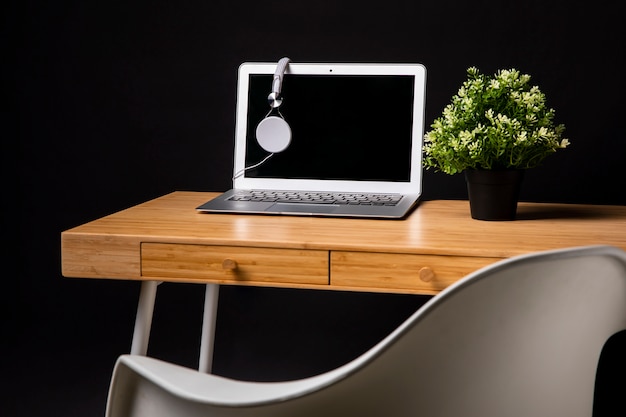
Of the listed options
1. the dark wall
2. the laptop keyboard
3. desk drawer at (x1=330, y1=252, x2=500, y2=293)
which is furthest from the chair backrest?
the dark wall

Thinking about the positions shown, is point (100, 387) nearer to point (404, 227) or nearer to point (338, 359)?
point (338, 359)

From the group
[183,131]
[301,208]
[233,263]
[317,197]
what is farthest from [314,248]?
[183,131]

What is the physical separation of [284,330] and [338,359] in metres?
0.17

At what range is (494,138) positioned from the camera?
1.54 m

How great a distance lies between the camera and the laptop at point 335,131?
1.83m

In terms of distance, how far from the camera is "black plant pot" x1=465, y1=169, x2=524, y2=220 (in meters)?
1.58

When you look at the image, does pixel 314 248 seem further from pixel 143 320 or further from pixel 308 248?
pixel 143 320

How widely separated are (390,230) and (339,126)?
1.41 feet

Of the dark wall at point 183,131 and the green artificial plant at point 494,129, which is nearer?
the green artificial plant at point 494,129

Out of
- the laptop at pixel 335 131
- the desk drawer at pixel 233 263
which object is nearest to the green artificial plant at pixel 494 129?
the laptop at pixel 335 131

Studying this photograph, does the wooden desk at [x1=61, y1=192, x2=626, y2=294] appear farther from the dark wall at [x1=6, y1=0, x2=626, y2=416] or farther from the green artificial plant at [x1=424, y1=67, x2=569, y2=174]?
the dark wall at [x1=6, y1=0, x2=626, y2=416]

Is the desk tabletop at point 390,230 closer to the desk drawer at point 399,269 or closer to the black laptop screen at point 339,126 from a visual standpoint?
the desk drawer at point 399,269

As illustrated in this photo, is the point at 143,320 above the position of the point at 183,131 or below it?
below

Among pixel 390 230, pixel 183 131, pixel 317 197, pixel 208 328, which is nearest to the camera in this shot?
pixel 390 230
